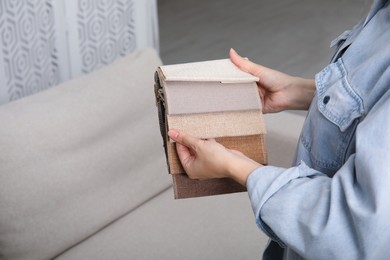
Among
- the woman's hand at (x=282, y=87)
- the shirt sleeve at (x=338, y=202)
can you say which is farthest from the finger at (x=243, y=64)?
the shirt sleeve at (x=338, y=202)

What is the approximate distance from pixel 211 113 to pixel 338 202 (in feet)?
1.17

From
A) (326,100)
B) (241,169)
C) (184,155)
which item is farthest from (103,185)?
(326,100)

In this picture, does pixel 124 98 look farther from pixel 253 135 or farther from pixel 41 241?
pixel 253 135

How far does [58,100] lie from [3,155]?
0.24 metres

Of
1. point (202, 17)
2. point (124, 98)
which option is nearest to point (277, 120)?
point (124, 98)

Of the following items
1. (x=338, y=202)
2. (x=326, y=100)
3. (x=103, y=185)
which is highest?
(x=326, y=100)

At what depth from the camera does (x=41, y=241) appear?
1596mm

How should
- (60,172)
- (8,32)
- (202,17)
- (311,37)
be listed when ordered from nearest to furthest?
1. (60,172)
2. (8,32)
3. (311,37)
4. (202,17)

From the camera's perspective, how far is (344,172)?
77 cm

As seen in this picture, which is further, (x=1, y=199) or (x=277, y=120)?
(x=277, y=120)

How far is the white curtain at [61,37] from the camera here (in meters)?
1.98

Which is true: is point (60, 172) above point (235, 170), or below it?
below

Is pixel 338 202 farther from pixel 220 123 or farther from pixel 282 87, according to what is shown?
pixel 282 87

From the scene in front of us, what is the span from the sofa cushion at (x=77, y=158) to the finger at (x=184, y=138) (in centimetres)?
67
